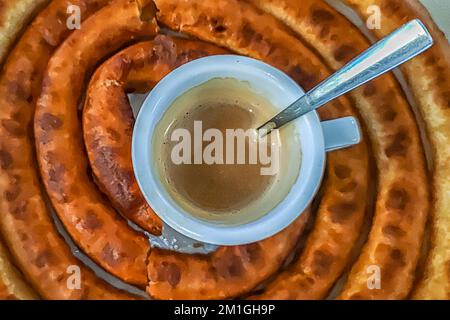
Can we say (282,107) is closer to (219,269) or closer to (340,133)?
(340,133)

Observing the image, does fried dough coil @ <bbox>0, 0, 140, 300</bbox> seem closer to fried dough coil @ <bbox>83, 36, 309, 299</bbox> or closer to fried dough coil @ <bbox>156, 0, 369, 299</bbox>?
fried dough coil @ <bbox>83, 36, 309, 299</bbox>

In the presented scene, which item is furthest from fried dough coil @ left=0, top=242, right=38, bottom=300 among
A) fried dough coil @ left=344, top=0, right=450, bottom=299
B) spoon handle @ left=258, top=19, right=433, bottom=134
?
fried dough coil @ left=344, top=0, right=450, bottom=299

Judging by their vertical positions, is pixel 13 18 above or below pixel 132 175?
above

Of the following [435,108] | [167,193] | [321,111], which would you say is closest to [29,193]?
[167,193]

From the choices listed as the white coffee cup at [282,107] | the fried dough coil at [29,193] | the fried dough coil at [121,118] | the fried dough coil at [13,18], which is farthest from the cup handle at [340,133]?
the fried dough coil at [13,18]

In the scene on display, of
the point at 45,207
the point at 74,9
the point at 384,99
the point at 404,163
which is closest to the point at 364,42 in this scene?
the point at 384,99
